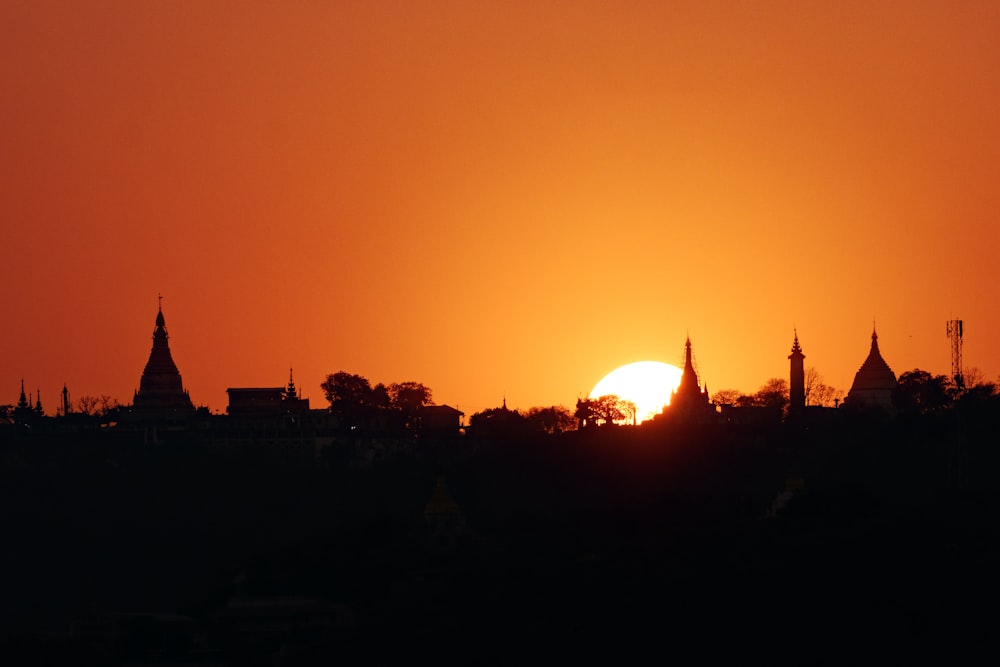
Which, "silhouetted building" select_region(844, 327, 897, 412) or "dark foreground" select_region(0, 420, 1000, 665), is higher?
"silhouetted building" select_region(844, 327, 897, 412)

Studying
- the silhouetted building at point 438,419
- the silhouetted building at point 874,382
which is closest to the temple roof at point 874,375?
the silhouetted building at point 874,382

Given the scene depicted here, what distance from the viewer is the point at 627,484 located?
A: 134 metres

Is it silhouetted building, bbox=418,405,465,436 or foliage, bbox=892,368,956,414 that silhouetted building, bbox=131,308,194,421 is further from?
foliage, bbox=892,368,956,414

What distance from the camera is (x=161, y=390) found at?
18475cm

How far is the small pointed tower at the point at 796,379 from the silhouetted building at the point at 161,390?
31.6m

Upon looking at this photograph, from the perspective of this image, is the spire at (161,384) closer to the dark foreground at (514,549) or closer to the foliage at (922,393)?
the dark foreground at (514,549)

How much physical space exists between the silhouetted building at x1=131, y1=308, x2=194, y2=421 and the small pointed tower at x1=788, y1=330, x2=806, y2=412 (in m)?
31.6

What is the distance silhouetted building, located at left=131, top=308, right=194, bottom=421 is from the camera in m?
181

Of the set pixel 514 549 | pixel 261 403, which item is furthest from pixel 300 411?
pixel 514 549

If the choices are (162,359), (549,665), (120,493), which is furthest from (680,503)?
(162,359)

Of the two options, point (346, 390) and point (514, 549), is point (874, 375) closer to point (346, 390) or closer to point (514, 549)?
point (346, 390)

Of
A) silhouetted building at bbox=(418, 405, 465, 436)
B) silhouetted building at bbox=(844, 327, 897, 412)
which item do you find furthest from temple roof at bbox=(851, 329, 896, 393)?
silhouetted building at bbox=(418, 405, 465, 436)

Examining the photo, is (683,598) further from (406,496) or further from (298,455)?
(298,455)

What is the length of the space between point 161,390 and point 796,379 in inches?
1401
